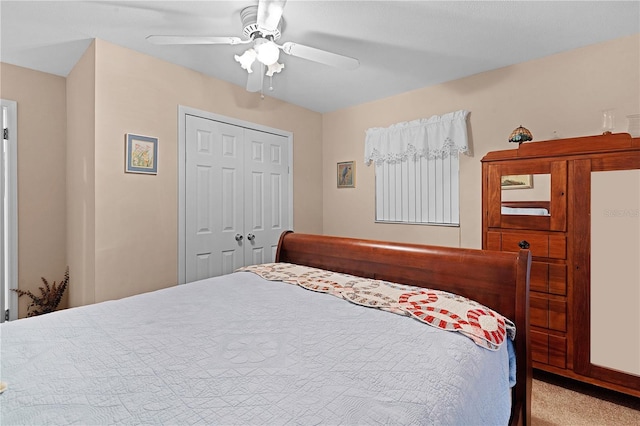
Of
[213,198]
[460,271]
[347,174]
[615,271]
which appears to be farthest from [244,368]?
[347,174]

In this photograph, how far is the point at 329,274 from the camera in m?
2.06

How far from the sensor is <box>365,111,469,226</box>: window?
317 cm

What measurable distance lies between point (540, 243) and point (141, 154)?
121 inches

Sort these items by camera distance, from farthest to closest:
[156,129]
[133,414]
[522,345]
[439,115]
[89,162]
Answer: [439,115] < [156,129] < [89,162] < [522,345] < [133,414]

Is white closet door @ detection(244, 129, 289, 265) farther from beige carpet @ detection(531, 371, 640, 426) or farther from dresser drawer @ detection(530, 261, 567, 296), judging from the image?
beige carpet @ detection(531, 371, 640, 426)

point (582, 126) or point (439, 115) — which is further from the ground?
point (439, 115)

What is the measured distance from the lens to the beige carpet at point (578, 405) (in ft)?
6.30

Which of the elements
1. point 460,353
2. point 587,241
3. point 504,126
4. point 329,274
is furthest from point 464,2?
point 460,353

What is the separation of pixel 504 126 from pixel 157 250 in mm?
3191

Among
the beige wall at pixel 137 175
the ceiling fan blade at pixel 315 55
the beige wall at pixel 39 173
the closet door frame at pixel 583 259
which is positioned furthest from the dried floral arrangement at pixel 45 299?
the closet door frame at pixel 583 259

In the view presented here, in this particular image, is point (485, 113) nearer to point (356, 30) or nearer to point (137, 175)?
point (356, 30)

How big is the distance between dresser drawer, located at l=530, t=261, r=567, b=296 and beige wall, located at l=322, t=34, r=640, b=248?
75 cm

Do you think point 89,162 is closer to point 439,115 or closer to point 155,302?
point 155,302

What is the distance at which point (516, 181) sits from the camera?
92.5 inches
